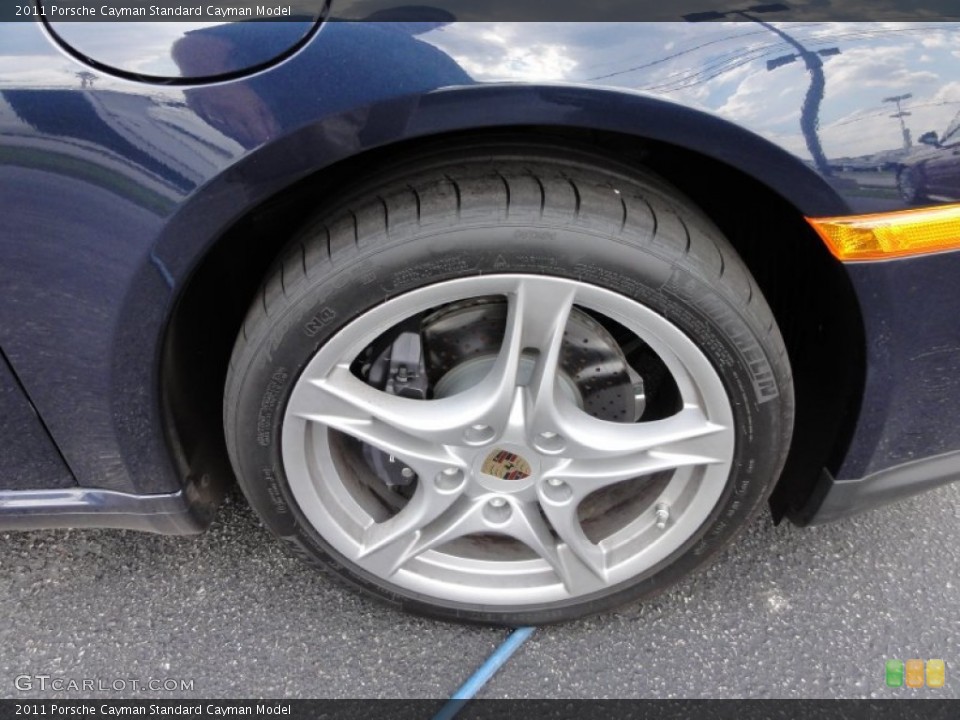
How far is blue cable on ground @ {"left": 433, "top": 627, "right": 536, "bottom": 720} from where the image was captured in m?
1.56

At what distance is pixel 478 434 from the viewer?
1.41m

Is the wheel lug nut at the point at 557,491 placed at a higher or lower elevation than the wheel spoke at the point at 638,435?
lower

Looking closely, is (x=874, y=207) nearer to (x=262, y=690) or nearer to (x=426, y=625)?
(x=426, y=625)

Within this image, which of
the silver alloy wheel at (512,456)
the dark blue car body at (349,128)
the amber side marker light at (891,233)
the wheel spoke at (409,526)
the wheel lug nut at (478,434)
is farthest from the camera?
the wheel spoke at (409,526)

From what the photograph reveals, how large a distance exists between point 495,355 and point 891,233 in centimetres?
69

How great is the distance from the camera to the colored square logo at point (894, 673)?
159 cm

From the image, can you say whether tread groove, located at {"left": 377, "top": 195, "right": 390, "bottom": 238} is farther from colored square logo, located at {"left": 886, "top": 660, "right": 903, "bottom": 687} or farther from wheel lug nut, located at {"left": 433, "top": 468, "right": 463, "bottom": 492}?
colored square logo, located at {"left": 886, "top": 660, "right": 903, "bottom": 687}

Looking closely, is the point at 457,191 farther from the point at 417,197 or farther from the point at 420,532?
the point at 420,532

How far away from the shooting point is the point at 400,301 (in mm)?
1259

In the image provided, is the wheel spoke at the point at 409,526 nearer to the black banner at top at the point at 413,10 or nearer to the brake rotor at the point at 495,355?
the brake rotor at the point at 495,355

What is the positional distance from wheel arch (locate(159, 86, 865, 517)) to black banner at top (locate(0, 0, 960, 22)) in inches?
4.7

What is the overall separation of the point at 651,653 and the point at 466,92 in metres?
1.21

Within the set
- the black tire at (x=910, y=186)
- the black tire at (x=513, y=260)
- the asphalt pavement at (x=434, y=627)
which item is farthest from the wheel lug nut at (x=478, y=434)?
the black tire at (x=910, y=186)
